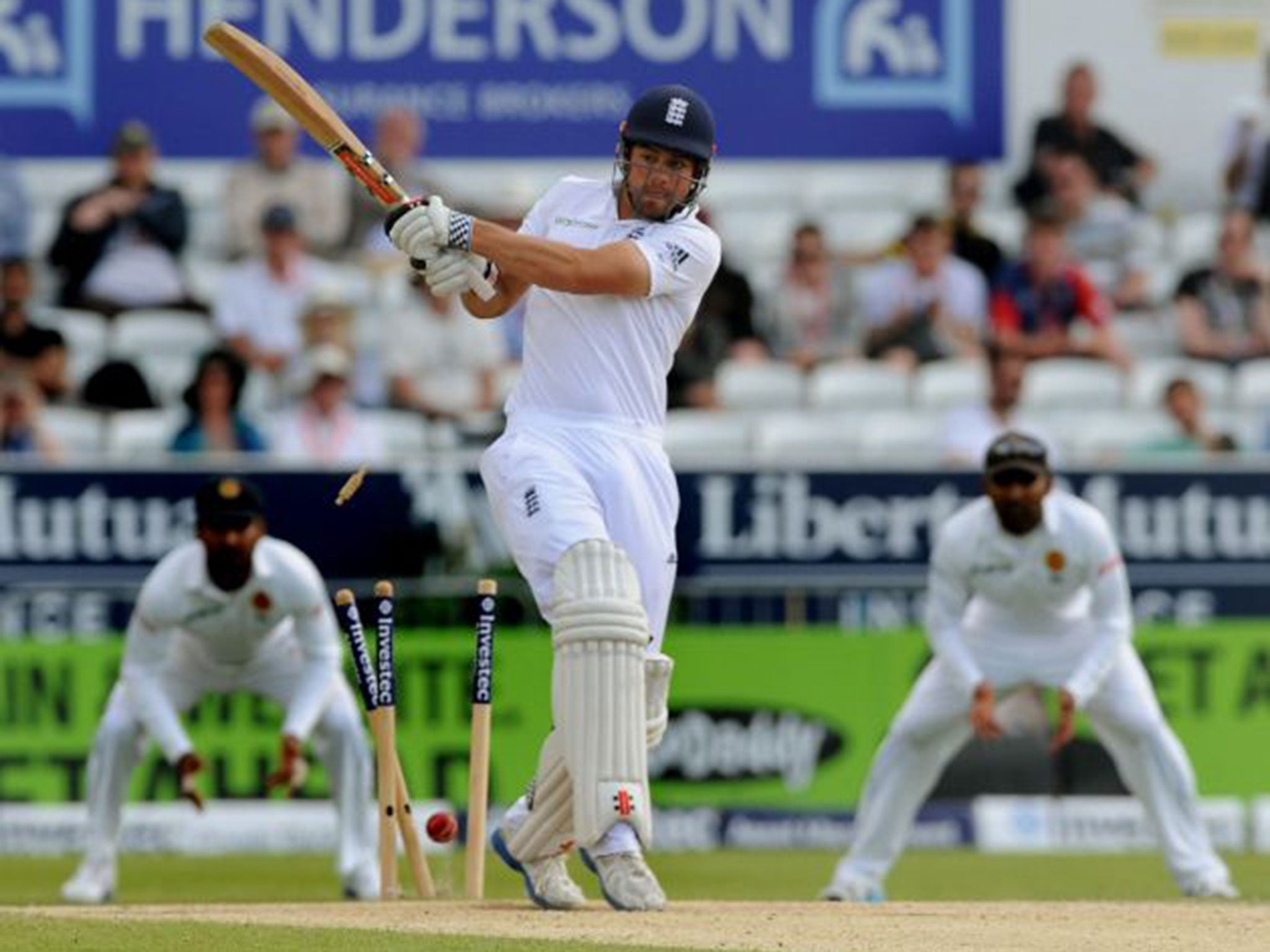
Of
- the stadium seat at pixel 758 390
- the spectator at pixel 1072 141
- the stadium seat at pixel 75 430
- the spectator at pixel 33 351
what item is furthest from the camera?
the spectator at pixel 1072 141

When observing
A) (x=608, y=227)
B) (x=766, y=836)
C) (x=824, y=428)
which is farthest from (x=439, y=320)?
(x=608, y=227)

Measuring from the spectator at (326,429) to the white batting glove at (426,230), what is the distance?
6.68m

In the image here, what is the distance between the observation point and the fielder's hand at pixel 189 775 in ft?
35.4

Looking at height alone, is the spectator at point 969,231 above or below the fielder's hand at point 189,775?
above

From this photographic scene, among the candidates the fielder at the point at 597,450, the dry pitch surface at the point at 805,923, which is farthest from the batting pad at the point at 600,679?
the dry pitch surface at the point at 805,923

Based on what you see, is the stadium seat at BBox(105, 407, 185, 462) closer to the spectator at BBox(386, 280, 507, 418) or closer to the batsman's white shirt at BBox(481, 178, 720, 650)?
the spectator at BBox(386, 280, 507, 418)

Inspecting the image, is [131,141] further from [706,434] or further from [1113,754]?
[1113,754]

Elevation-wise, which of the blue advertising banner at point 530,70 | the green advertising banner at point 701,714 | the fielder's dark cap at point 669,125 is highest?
the blue advertising banner at point 530,70

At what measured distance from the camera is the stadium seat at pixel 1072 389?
15766 millimetres

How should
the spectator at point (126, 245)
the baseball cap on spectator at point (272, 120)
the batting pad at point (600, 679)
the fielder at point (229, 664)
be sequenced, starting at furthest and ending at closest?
the baseball cap on spectator at point (272, 120) < the spectator at point (126, 245) < the fielder at point (229, 664) < the batting pad at point (600, 679)

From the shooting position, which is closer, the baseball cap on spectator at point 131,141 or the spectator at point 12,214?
the baseball cap on spectator at point 131,141

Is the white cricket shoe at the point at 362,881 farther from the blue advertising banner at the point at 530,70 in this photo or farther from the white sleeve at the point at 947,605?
the blue advertising banner at the point at 530,70

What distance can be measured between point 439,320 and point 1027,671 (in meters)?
4.93

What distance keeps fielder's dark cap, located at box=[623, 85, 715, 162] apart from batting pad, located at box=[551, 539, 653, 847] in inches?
41.6
